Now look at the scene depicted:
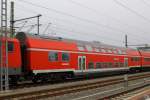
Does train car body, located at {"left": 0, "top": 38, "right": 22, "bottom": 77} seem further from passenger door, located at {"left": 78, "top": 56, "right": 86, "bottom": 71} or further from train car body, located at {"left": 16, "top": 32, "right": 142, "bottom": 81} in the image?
passenger door, located at {"left": 78, "top": 56, "right": 86, "bottom": 71}

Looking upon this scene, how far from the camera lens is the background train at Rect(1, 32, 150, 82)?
774 inches

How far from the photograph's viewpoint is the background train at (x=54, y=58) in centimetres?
1966

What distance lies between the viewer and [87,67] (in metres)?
27.3

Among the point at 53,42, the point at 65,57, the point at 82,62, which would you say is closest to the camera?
the point at 53,42

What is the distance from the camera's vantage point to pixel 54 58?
22.8 m

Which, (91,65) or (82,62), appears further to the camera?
(91,65)

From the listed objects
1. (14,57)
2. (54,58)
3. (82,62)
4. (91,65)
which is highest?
(14,57)

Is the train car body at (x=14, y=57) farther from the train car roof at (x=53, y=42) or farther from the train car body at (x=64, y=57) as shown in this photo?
the train car roof at (x=53, y=42)

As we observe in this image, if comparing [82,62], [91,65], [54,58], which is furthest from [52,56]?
[91,65]

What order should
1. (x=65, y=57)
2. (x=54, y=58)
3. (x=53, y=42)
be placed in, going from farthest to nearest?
(x=65, y=57) → (x=53, y=42) → (x=54, y=58)

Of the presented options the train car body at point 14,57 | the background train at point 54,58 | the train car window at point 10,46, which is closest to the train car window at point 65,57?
the background train at point 54,58

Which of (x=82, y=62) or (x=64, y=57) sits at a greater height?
(x=64, y=57)

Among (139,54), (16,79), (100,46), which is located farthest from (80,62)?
(139,54)

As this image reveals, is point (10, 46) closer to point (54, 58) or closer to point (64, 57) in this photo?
point (54, 58)
